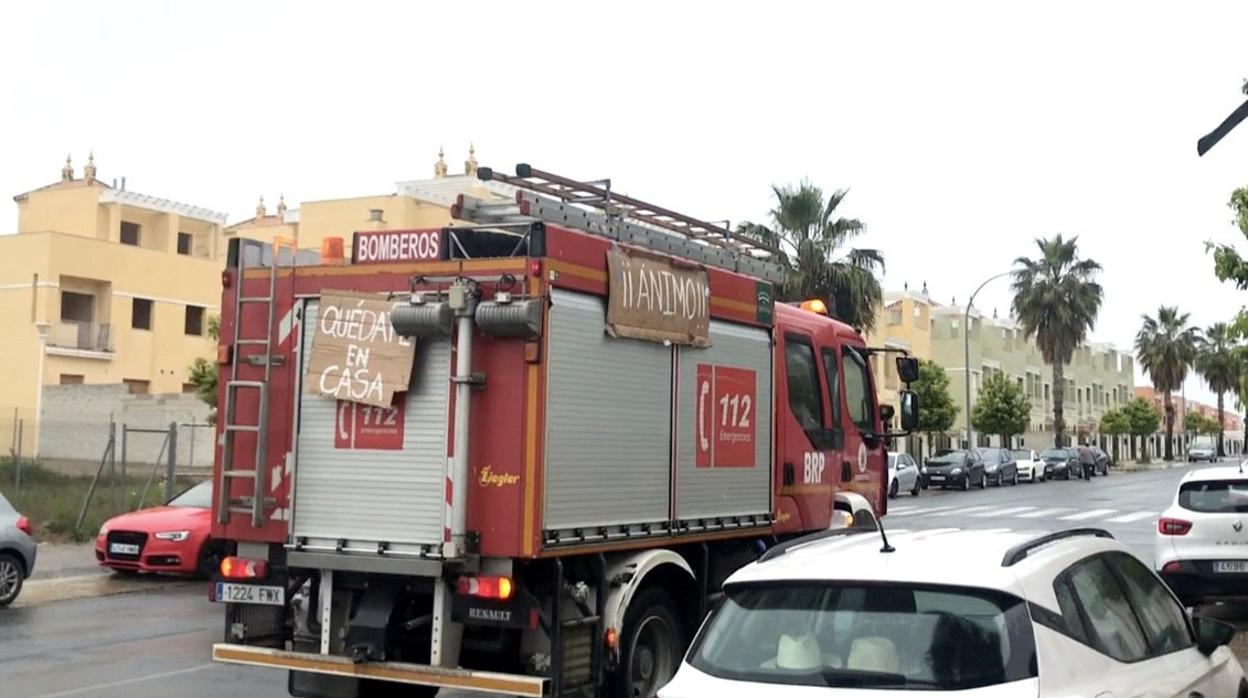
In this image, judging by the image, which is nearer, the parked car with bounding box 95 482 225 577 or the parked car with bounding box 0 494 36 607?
the parked car with bounding box 0 494 36 607

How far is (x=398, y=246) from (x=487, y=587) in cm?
204

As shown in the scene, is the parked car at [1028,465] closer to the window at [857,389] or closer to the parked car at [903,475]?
the parked car at [903,475]

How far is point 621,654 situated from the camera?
302 inches

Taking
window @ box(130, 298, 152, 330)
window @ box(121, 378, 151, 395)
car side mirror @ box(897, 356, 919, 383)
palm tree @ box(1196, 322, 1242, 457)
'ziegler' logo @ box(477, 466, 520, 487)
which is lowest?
A: 'ziegler' logo @ box(477, 466, 520, 487)

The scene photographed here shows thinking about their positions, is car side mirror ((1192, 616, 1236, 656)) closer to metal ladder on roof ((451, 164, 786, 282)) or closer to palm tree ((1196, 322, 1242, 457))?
metal ladder on roof ((451, 164, 786, 282))

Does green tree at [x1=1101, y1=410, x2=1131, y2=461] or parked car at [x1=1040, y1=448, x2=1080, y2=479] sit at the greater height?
green tree at [x1=1101, y1=410, x2=1131, y2=461]

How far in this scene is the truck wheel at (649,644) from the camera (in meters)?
7.71

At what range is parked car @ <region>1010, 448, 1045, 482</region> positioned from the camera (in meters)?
51.4

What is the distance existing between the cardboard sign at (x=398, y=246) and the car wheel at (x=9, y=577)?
27.7 feet

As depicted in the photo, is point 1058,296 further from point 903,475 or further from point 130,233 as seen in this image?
point 130,233

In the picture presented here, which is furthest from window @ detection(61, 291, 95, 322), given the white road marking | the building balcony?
the white road marking

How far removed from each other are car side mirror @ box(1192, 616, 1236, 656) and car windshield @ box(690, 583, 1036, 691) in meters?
1.75

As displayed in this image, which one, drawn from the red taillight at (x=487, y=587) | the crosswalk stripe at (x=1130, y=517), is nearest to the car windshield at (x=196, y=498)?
the red taillight at (x=487, y=587)

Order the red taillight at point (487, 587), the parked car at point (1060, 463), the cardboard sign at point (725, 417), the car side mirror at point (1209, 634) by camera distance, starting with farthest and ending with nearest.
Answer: the parked car at point (1060, 463) → the cardboard sign at point (725, 417) → the red taillight at point (487, 587) → the car side mirror at point (1209, 634)
